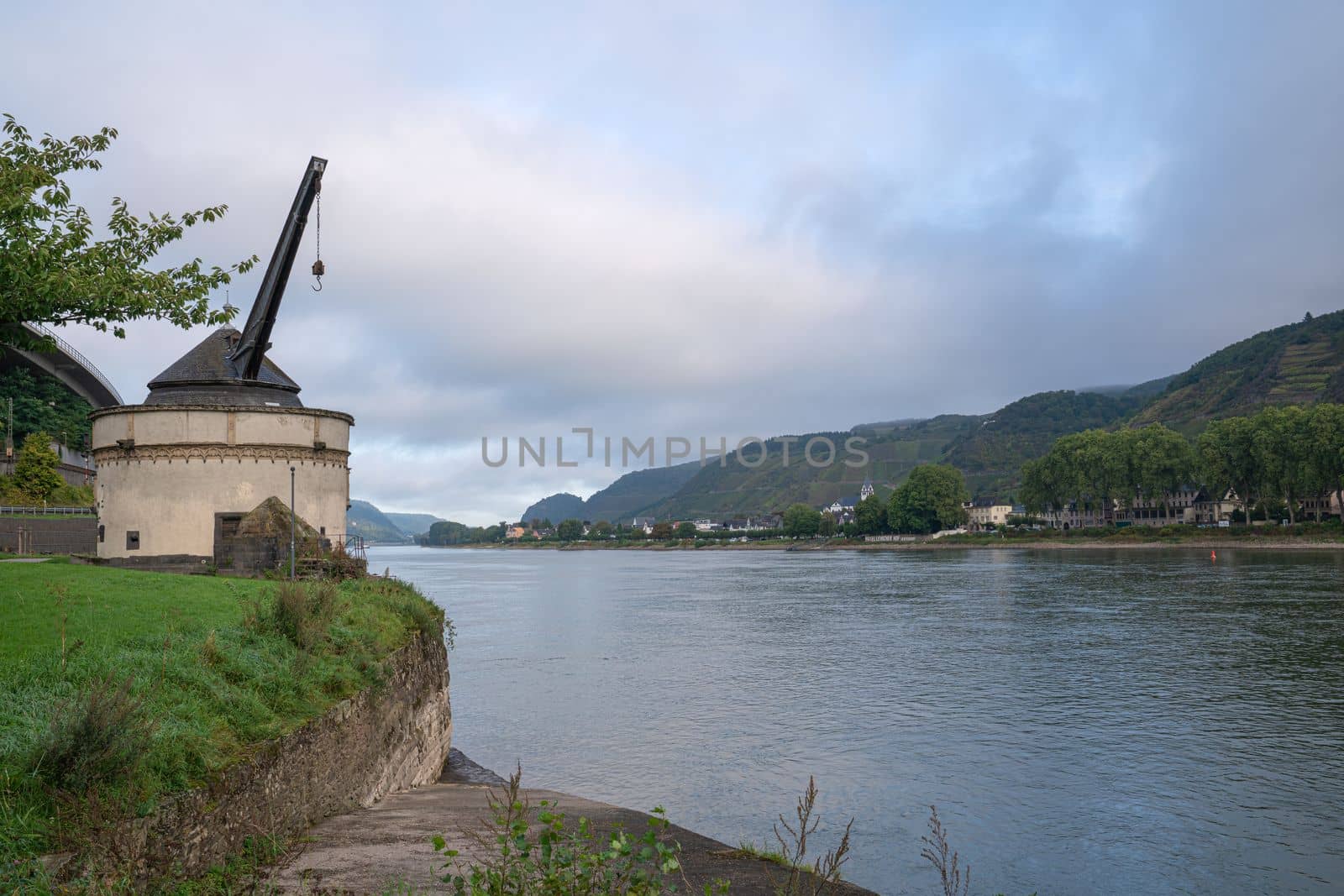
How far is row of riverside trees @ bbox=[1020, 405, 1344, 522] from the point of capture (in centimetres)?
11412

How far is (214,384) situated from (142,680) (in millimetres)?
20554

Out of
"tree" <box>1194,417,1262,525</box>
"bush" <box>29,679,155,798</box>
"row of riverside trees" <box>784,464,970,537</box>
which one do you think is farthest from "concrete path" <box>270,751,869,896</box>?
"row of riverside trees" <box>784,464,970,537</box>

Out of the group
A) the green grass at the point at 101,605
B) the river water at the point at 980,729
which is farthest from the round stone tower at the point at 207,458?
the river water at the point at 980,729

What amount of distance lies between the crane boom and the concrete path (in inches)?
737

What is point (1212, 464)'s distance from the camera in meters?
127

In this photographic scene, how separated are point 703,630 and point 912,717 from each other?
23.6m

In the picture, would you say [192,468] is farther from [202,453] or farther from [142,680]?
[142,680]

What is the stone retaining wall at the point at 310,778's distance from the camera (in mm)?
7914

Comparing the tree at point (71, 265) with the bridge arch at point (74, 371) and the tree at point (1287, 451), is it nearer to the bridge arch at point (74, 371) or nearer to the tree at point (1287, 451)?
the bridge arch at point (74, 371)

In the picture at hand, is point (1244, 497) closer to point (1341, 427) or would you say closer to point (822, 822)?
point (1341, 427)

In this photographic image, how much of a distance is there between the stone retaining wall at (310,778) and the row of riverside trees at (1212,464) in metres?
125

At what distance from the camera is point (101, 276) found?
46.0ft

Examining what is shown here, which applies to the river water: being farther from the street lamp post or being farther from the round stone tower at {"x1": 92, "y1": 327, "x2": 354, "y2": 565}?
the round stone tower at {"x1": 92, "y1": 327, "x2": 354, "y2": 565}

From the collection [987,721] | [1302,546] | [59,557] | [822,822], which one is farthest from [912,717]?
[1302,546]
